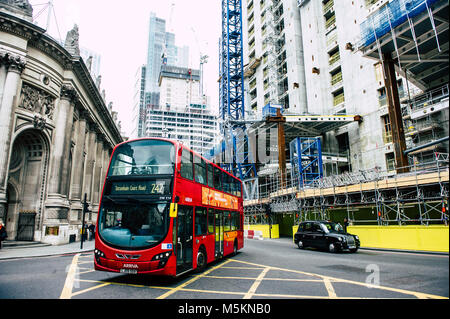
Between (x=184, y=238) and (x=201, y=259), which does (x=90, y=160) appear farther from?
(x=184, y=238)

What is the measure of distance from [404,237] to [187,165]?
12.3 metres

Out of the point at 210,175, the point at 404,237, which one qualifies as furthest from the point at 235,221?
the point at 404,237

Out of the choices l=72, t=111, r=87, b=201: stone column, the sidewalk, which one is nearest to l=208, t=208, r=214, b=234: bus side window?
the sidewalk

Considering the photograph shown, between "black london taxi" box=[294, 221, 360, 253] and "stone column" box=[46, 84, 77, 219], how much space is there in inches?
691

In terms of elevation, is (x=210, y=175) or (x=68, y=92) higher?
(x=68, y=92)

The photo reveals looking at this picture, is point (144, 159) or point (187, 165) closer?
point (144, 159)

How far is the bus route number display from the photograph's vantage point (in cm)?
741

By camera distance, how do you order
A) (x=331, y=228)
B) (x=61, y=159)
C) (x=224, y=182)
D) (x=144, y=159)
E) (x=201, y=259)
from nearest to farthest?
(x=144, y=159) < (x=201, y=259) < (x=224, y=182) < (x=331, y=228) < (x=61, y=159)

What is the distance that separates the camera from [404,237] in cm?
1416

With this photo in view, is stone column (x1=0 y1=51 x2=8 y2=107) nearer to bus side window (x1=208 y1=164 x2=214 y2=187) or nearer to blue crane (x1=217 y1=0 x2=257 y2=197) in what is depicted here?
bus side window (x1=208 y1=164 x2=214 y2=187)

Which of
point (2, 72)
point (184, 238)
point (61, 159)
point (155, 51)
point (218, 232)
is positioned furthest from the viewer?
point (155, 51)

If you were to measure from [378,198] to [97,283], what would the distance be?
1477cm

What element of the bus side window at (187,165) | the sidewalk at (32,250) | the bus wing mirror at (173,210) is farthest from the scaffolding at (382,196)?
the sidewalk at (32,250)
